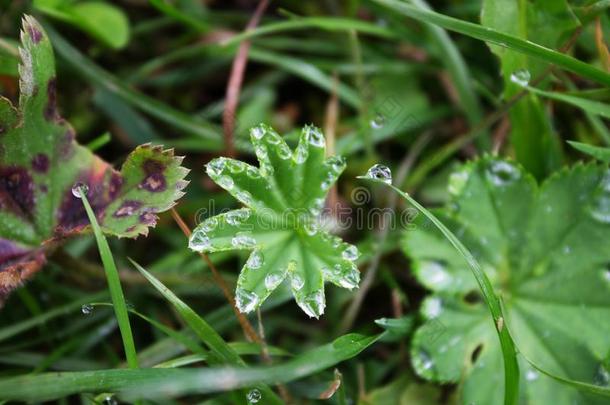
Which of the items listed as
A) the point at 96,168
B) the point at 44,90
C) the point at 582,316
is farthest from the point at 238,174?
the point at 582,316

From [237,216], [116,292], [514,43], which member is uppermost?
[514,43]

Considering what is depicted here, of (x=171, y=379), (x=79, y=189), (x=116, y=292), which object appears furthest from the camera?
(x=79, y=189)

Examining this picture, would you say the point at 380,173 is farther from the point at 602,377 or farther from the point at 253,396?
the point at 602,377

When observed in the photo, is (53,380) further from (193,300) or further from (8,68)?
(8,68)

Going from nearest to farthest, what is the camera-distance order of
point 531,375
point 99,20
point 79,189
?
point 79,189, point 531,375, point 99,20

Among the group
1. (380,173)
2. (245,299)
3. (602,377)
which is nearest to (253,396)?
(245,299)

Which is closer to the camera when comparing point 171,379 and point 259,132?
point 171,379

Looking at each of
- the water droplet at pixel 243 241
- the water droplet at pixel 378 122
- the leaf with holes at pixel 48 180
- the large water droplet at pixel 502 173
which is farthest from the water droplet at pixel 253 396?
the water droplet at pixel 378 122
